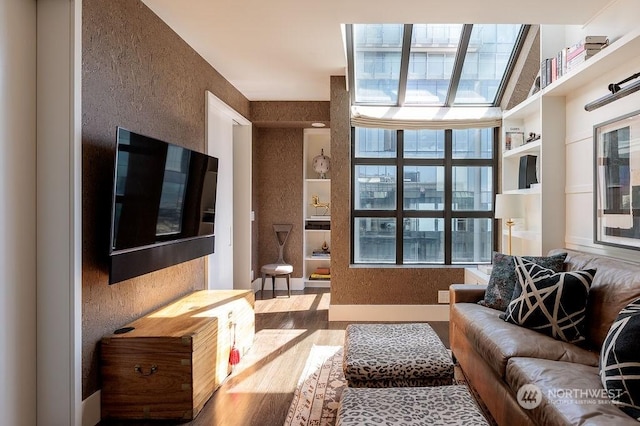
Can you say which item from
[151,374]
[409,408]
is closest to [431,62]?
[409,408]

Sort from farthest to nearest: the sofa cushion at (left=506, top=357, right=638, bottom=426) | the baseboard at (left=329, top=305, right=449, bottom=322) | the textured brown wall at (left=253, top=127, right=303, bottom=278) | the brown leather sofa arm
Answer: the textured brown wall at (left=253, top=127, right=303, bottom=278) < the baseboard at (left=329, top=305, right=449, bottom=322) < the brown leather sofa arm < the sofa cushion at (left=506, top=357, right=638, bottom=426)

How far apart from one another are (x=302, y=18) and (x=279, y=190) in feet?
10.9

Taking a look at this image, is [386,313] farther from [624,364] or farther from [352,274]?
[624,364]

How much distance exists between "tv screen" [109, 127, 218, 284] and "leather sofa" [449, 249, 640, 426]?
2022 millimetres

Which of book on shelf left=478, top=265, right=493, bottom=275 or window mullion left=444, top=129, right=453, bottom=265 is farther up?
window mullion left=444, top=129, right=453, bottom=265

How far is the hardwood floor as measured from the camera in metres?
2.46

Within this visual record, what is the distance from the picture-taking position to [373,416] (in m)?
1.67

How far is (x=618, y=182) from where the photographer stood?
8.70 feet

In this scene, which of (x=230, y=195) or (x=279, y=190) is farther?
(x=279, y=190)

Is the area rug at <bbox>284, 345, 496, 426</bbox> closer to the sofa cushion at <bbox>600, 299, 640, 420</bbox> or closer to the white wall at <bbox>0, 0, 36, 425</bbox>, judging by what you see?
the sofa cushion at <bbox>600, 299, 640, 420</bbox>

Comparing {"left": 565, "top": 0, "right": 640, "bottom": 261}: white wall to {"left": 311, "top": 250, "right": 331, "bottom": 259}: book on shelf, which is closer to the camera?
{"left": 565, "top": 0, "right": 640, "bottom": 261}: white wall

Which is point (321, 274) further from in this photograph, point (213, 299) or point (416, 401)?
point (416, 401)

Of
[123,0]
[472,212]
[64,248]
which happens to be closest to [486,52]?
[472,212]

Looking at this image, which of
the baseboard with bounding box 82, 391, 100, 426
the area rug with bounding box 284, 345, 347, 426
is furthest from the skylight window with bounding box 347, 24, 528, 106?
the baseboard with bounding box 82, 391, 100, 426
